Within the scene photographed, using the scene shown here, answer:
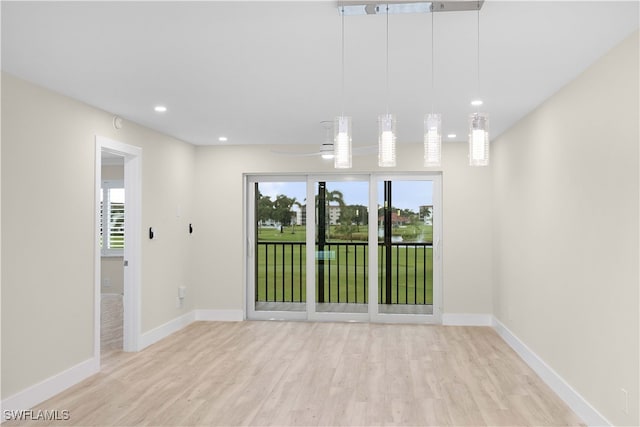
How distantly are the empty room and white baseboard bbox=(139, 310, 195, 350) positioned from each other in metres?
0.03

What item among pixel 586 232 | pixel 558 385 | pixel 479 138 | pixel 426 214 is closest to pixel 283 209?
pixel 426 214

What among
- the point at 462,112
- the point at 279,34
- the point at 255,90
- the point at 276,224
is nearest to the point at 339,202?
the point at 276,224

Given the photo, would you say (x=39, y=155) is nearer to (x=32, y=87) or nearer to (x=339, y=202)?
(x=32, y=87)

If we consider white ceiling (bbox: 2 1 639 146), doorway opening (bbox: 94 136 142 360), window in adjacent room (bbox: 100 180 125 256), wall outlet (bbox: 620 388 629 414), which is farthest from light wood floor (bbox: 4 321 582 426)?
window in adjacent room (bbox: 100 180 125 256)

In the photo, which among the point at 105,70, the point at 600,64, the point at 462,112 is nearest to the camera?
the point at 600,64

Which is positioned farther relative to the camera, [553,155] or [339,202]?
[339,202]

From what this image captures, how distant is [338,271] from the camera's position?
6.71 m

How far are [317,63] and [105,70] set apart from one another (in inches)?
Result: 56.6

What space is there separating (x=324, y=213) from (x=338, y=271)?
817mm

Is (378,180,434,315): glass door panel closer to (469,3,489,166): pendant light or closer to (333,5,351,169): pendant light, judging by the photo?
(333,5,351,169): pendant light

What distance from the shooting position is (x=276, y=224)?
6.84 metres

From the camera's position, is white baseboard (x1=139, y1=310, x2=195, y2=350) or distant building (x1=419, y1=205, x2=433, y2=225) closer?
white baseboard (x1=139, y1=310, x2=195, y2=350)

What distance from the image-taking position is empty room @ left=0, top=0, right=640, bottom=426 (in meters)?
2.68

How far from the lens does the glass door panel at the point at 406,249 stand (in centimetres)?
656
